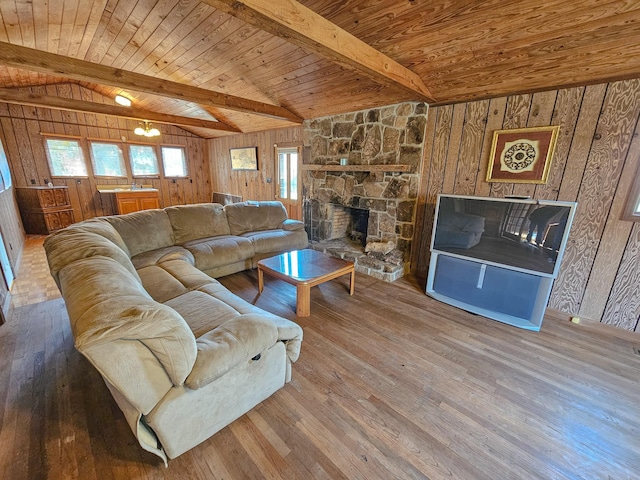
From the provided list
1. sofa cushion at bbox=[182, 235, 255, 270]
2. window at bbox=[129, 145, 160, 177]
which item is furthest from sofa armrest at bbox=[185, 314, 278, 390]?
window at bbox=[129, 145, 160, 177]

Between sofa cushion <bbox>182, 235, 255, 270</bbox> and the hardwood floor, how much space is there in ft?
4.03

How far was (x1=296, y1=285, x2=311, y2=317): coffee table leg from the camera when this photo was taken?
243cm

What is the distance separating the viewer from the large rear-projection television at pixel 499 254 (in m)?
2.20

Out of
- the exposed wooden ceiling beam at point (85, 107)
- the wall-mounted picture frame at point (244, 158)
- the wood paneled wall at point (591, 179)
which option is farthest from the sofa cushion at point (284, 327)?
the wall-mounted picture frame at point (244, 158)

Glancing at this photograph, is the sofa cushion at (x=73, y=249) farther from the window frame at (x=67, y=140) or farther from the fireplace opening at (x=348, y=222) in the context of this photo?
the window frame at (x=67, y=140)

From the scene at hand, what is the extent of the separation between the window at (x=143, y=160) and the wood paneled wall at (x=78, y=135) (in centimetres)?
16

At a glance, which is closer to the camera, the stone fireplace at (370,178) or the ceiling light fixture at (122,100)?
the stone fireplace at (370,178)

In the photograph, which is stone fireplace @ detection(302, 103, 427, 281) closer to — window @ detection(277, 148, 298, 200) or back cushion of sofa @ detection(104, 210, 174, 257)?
window @ detection(277, 148, 298, 200)

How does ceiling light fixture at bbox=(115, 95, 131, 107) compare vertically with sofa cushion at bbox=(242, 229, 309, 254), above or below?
above

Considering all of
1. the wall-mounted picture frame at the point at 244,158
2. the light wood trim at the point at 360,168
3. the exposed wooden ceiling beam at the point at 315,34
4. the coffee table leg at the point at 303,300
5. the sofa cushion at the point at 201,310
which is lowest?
the coffee table leg at the point at 303,300

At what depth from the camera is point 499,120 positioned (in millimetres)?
2643

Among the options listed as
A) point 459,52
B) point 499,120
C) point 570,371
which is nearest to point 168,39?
point 459,52

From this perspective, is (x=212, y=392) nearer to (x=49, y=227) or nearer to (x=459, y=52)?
(x=459, y=52)

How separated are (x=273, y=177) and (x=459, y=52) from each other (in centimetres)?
408
